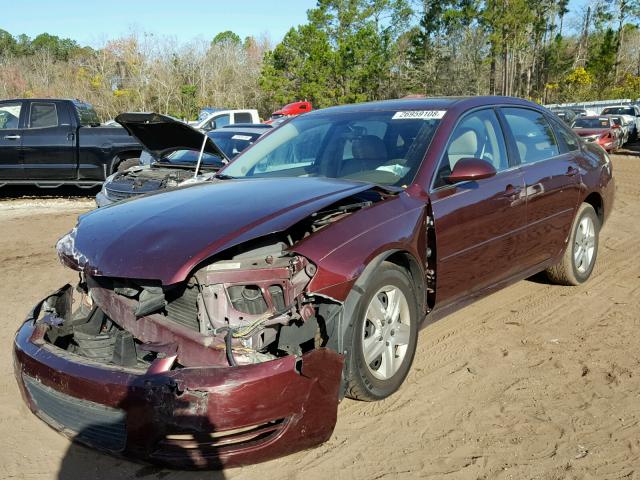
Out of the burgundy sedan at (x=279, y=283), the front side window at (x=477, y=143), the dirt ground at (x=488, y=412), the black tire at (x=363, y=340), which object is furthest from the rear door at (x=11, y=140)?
the black tire at (x=363, y=340)

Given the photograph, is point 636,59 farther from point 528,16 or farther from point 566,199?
point 566,199

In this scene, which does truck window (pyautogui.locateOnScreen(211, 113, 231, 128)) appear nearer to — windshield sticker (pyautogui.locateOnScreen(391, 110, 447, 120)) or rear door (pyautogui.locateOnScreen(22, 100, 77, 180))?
rear door (pyautogui.locateOnScreen(22, 100, 77, 180))

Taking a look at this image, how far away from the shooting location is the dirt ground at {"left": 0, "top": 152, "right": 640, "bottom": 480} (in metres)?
2.91

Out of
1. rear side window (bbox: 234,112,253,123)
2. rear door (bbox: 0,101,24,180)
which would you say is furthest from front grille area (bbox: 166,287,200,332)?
rear side window (bbox: 234,112,253,123)

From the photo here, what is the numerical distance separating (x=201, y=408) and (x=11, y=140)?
1060 centimetres

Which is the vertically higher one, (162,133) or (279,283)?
(162,133)

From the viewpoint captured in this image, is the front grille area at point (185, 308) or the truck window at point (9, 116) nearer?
the front grille area at point (185, 308)

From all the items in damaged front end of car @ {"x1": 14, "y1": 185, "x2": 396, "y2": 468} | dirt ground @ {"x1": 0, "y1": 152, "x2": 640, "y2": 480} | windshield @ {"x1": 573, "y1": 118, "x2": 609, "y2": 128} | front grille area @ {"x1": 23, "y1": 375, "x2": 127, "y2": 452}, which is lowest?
dirt ground @ {"x1": 0, "y1": 152, "x2": 640, "y2": 480}

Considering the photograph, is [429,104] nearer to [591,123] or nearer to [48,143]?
[48,143]

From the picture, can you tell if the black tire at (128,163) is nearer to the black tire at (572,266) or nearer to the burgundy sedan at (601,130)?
the black tire at (572,266)

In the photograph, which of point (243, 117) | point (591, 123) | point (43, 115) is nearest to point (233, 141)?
point (43, 115)

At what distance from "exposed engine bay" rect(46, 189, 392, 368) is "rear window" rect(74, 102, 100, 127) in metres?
9.80

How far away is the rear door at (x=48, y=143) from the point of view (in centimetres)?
1159

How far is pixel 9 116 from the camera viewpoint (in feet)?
38.3
